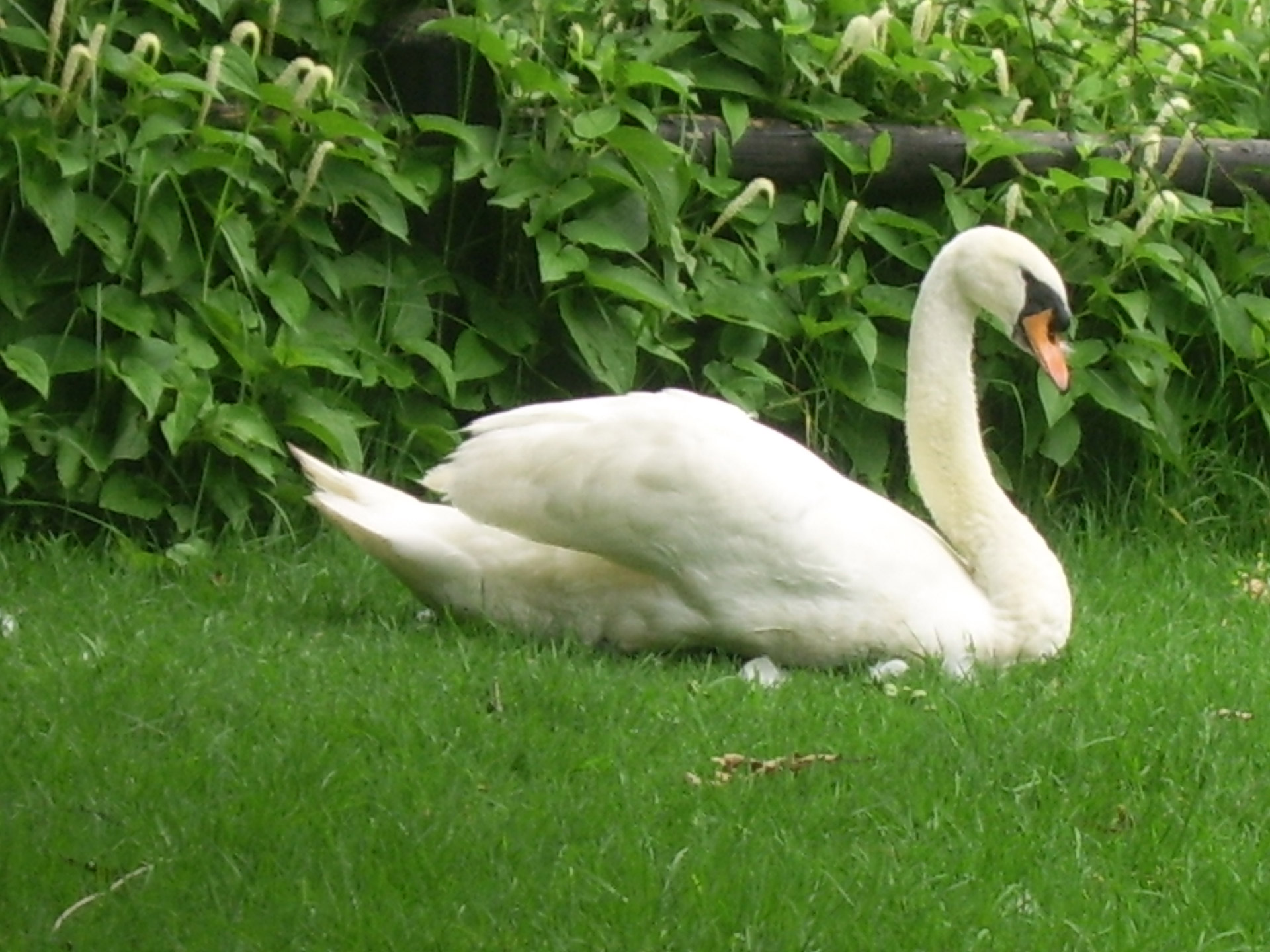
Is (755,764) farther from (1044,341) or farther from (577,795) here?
(1044,341)

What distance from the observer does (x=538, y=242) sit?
657 cm

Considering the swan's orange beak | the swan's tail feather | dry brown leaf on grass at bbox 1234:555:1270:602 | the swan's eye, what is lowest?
dry brown leaf on grass at bbox 1234:555:1270:602

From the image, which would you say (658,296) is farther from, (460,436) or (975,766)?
(975,766)

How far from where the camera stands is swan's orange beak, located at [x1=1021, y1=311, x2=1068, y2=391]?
223 inches

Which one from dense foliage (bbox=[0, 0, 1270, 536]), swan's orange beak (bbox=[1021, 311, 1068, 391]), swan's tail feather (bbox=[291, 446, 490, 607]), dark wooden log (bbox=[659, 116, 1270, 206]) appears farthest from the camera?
dark wooden log (bbox=[659, 116, 1270, 206])

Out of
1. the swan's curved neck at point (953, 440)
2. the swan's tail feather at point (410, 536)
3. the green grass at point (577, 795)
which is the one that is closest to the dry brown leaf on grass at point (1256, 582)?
the green grass at point (577, 795)

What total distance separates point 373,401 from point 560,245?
2.25 ft

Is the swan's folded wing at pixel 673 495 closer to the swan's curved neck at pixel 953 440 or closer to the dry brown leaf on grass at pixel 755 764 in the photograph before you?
the swan's curved neck at pixel 953 440

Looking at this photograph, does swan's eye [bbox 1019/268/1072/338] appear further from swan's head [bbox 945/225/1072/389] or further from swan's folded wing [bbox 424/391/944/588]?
swan's folded wing [bbox 424/391/944/588]

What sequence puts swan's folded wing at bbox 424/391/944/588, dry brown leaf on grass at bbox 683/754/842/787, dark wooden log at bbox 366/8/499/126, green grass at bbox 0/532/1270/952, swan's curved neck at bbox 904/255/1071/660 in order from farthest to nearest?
1. dark wooden log at bbox 366/8/499/126
2. swan's curved neck at bbox 904/255/1071/660
3. swan's folded wing at bbox 424/391/944/588
4. dry brown leaf on grass at bbox 683/754/842/787
5. green grass at bbox 0/532/1270/952

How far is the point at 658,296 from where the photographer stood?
6664 millimetres

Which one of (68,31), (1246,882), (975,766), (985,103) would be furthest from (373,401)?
(1246,882)

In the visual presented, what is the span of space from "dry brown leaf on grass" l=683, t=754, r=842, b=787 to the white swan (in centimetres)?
68

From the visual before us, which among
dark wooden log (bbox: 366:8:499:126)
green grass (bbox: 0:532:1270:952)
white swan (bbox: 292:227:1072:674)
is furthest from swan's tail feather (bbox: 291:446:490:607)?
dark wooden log (bbox: 366:8:499:126)
